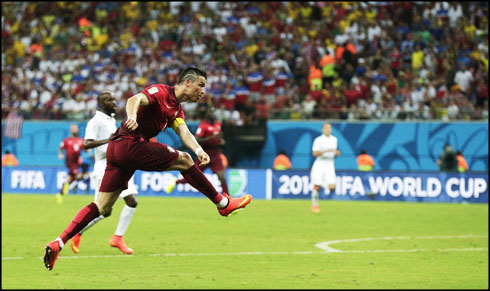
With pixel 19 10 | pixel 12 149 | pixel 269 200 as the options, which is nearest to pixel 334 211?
pixel 269 200

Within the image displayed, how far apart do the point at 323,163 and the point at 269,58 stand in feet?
33.0

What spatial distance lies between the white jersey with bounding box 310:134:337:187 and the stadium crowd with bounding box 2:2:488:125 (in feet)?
22.3

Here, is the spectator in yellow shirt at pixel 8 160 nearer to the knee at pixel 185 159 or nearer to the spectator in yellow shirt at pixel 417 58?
the spectator in yellow shirt at pixel 417 58

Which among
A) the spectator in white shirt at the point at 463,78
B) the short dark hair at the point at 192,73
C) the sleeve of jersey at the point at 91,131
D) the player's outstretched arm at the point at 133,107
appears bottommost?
the sleeve of jersey at the point at 91,131

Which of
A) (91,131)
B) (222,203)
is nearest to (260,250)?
(91,131)

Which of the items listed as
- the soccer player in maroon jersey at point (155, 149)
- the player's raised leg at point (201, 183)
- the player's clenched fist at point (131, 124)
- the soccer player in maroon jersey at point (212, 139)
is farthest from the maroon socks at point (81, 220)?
the soccer player in maroon jersey at point (212, 139)

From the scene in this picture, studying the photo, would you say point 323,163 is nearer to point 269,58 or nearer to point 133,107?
point 269,58

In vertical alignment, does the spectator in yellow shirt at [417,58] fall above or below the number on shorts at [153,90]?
above

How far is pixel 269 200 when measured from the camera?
30078mm

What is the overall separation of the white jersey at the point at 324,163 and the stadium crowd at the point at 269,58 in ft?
22.3

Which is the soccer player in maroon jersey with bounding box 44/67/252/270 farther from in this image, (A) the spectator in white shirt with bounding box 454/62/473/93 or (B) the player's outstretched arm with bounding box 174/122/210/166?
(A) the spectator in white shirt with bounding box 454/62/473/93

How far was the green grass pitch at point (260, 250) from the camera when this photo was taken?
1226 cm

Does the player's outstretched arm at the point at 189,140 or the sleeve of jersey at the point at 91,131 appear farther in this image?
the sleeve of jersey at the point at 91,131

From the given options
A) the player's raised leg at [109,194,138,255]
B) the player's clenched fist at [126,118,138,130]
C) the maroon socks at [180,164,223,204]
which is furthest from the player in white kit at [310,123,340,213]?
the player's clenched fist at [126,118,138,130]
